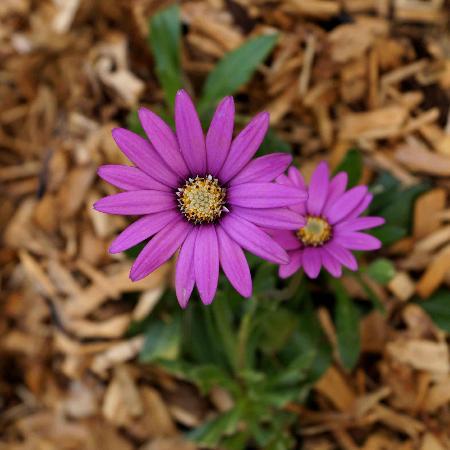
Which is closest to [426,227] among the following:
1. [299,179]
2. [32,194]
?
[299,179]

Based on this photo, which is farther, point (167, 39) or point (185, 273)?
point (167, 39)

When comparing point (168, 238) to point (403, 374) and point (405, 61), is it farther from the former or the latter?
point (405, 61)

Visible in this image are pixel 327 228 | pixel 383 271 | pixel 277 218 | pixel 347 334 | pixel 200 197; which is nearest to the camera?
pixel 277 218

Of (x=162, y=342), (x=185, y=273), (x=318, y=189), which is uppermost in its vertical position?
(x=318, y=189)

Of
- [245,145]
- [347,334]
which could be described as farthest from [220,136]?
[347,334]

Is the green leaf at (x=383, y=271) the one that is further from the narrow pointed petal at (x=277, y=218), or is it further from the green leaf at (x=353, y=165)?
the narrow pointed petal at (x=277, y=218)

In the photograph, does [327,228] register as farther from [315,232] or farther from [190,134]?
[190,134]

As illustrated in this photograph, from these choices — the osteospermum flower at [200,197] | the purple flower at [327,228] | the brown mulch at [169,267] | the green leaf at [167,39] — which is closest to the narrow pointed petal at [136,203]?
the osteospermum flower at [200,197]

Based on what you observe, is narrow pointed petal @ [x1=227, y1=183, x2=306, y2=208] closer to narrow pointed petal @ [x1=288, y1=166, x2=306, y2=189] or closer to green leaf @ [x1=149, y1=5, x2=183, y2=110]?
narrow pointed petal @ [x1=288, y1=166, x2=306, y2=189]
